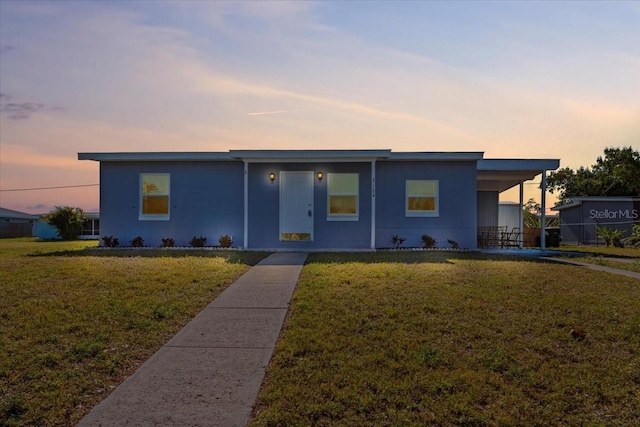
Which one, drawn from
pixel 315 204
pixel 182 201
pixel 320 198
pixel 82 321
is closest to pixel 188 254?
pixel 182 201

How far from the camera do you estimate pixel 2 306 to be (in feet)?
21.6

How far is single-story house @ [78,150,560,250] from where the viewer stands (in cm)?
1427

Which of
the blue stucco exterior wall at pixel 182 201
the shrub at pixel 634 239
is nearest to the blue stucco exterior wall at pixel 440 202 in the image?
the blue stucco exterior wall at pixel 182 201

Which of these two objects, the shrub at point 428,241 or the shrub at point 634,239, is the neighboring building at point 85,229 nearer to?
the shrub at point 428,241

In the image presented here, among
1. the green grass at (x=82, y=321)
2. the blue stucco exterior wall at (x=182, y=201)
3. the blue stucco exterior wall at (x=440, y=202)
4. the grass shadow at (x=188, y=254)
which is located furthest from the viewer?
the blue stucco exterior wall at (x=182, y=201)

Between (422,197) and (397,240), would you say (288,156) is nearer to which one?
(397,240)

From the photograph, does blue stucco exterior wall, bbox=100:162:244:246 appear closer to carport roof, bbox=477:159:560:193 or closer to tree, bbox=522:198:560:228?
carport roof, bbox=477:159:560:193

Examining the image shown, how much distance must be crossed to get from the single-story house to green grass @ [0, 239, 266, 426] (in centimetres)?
382

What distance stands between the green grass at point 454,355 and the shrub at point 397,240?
19.5ft

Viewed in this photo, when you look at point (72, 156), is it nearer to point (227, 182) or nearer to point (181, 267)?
point (227, 182)

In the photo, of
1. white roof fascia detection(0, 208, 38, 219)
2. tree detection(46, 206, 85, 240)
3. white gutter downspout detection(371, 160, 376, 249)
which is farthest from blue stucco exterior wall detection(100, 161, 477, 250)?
white roof fascia detection(0, 208, 38, 219)

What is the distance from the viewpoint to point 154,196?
14.8 m

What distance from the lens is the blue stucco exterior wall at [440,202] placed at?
14336mm

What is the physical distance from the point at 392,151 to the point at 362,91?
2.00 m
